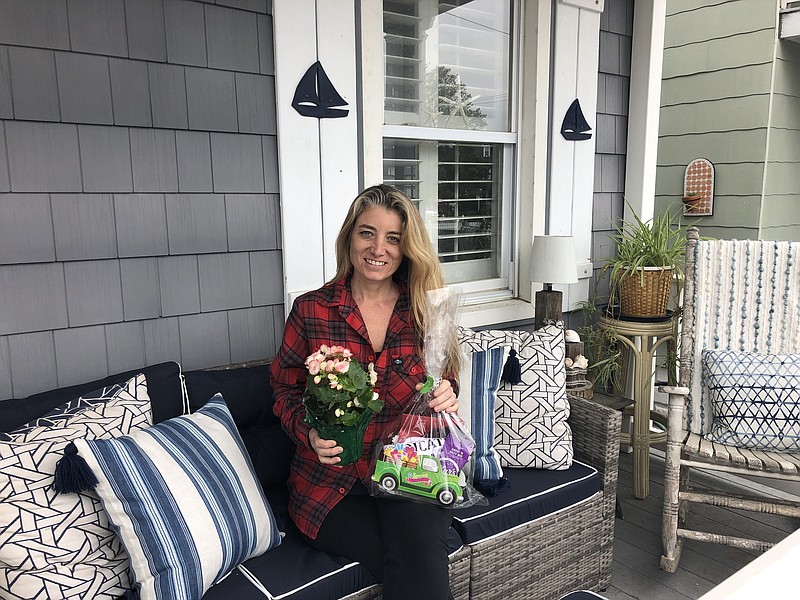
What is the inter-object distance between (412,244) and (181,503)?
96 cm

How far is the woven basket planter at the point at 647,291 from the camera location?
3.11 m

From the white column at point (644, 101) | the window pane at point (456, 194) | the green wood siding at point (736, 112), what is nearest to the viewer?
the window pane at point (456, 194)

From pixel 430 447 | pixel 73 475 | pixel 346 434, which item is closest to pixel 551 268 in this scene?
pixel 430 447

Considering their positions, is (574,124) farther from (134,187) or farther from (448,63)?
(134,187)

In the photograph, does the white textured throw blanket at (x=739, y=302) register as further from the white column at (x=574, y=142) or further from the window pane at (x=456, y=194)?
the window pane at (x=456, y=194)

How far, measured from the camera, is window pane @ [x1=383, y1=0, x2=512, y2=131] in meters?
2.73

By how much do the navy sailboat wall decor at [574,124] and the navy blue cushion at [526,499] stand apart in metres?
1.79

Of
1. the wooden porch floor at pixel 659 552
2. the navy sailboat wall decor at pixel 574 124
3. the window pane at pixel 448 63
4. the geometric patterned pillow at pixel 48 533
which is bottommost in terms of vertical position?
the wooden porch floor at pixel 659 552

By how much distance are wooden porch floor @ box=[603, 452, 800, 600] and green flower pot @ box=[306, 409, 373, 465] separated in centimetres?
131

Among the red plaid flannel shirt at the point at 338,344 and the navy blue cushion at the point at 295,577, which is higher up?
the red plaid flannel shirt at the point at 338,344

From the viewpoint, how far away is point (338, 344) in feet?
6.17

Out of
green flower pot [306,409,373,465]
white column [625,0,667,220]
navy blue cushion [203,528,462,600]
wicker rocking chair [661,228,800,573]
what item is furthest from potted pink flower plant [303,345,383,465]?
white column [625,0,667,220]

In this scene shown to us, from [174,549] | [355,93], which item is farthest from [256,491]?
[355,93]

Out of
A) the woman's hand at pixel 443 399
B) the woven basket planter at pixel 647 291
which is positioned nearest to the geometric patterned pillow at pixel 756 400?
the woven basket planter at pixel 647 291
